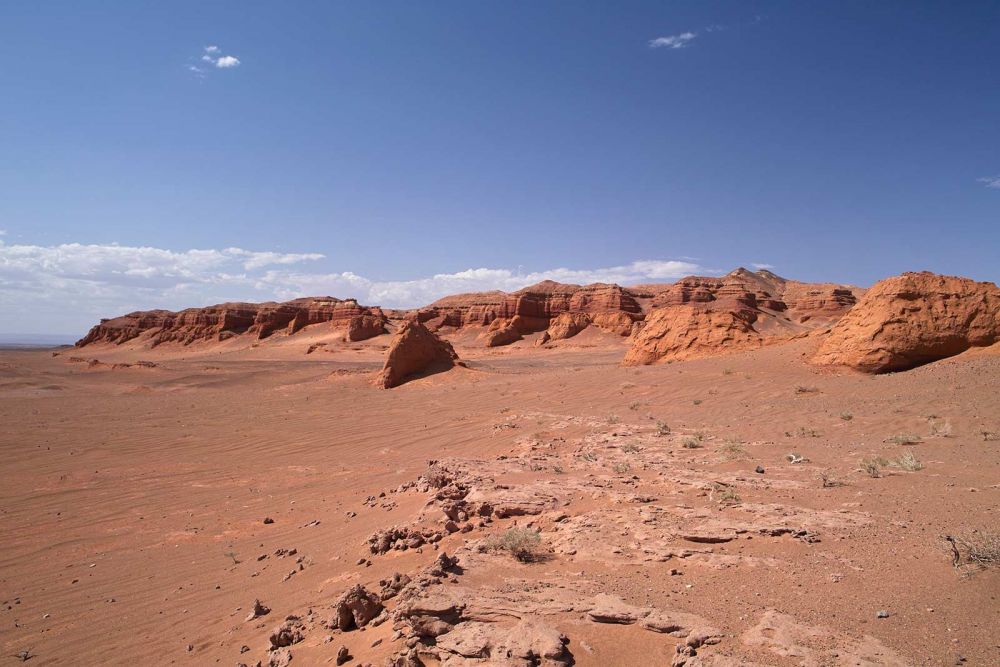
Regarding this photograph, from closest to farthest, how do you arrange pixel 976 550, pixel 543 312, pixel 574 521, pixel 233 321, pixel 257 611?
pixel 976 550, pixel 257 611, pixel 574 521, pixel 543 312, pixel 233 321

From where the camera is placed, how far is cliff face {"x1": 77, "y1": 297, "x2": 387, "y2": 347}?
208 ft

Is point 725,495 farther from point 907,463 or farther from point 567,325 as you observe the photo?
point 567,325

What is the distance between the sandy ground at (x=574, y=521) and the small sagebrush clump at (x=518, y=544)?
0.24 feet

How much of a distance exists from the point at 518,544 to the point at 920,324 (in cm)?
1265

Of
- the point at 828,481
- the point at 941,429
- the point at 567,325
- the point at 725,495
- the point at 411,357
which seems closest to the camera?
the point at 725,495

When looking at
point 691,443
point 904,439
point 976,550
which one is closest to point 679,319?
point 691,443

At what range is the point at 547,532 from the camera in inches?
192

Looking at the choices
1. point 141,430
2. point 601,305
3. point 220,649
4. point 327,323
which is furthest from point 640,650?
point 327,323

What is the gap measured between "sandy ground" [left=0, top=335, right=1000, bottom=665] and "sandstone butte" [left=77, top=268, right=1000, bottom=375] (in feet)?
4.82

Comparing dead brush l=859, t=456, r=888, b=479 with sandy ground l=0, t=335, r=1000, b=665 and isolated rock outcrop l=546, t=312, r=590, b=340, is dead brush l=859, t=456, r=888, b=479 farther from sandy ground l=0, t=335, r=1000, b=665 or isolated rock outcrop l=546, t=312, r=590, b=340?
isolated rock outcrop l=546, t=312, r=590, b=340

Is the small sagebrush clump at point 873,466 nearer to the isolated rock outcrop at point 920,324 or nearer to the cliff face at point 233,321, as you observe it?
the isolated rock outcrop at point 920,324

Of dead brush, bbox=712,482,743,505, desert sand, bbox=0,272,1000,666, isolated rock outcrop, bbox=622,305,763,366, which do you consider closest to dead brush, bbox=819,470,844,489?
desert sand, bbox=0,272,1000,666

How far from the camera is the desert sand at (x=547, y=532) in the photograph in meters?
3.17

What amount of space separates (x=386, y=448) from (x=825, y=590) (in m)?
9.03
